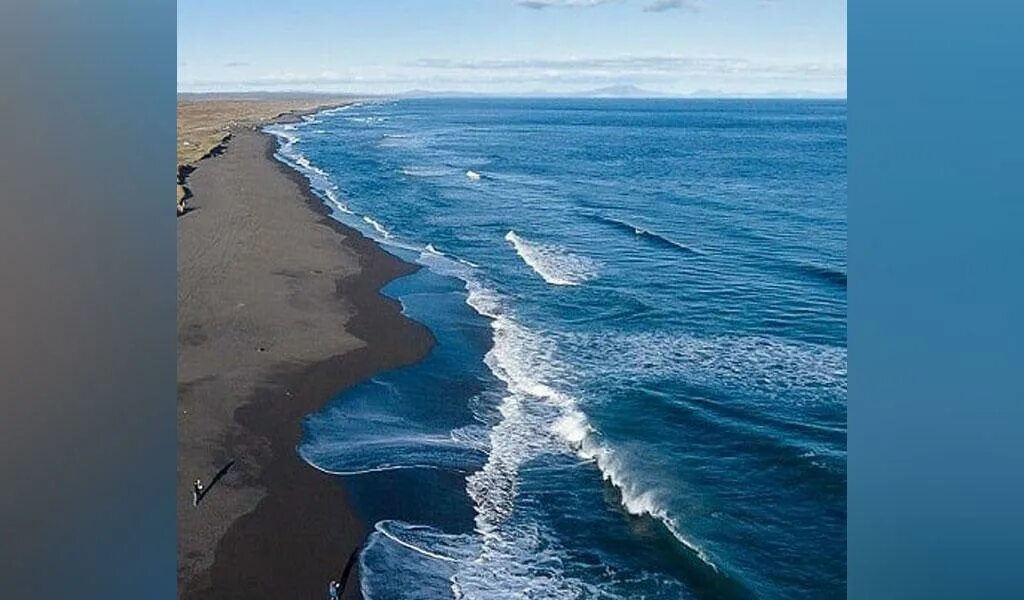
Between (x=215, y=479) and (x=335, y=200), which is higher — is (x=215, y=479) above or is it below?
below

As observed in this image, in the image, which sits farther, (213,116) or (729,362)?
(213,116)

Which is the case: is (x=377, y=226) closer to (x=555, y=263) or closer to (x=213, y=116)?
(x=555, y=263)

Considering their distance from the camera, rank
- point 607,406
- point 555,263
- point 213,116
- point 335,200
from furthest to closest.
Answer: point 213,116 < point 335,200 < point 555,263 < point 607,406
